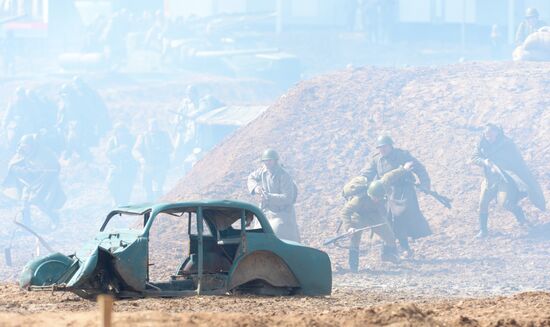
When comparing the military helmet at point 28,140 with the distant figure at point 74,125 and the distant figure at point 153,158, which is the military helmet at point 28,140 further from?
the distant figure at point 74,125

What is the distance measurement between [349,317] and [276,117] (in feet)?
73.3

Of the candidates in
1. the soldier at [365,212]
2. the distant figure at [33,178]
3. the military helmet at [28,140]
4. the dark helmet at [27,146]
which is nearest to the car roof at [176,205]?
the soldier at [365,212]

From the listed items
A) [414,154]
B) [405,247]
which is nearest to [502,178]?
[405,247]

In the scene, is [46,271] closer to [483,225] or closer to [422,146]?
[483,225]

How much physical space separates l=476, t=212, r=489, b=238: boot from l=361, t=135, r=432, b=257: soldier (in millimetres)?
1912

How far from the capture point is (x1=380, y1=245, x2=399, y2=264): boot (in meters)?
19.8

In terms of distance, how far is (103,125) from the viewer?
44.1 metres

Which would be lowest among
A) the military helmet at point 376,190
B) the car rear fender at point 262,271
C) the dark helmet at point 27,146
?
the dark helmet at point 27,146

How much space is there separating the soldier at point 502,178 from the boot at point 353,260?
3.94 m

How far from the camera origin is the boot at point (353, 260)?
19172mm

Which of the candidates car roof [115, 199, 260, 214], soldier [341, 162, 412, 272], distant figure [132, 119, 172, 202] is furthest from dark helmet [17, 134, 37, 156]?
car roof [115, 199, 260, 214]

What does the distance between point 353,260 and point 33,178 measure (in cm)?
1437

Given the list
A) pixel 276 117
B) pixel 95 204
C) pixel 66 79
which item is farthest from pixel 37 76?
pixel 276 117

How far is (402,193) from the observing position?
20.5 metres
